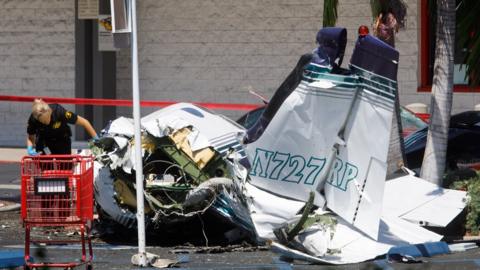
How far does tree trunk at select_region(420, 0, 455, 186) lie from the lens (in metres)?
11.6

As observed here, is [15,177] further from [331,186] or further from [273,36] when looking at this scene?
[331,186]

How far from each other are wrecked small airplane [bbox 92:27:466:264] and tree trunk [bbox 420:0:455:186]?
52 cm

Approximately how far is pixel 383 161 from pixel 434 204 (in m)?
1.25

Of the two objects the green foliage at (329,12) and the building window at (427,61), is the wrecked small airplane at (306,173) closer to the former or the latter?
the green foliage at (329,12)

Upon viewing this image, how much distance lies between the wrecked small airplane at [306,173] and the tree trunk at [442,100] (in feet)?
1.69

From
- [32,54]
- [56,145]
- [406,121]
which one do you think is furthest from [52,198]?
[32,54]

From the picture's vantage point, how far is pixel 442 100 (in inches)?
458

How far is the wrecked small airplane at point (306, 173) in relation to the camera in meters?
9.88

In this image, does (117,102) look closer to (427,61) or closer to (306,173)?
(427,61)

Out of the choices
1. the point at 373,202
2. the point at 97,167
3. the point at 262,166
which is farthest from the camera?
the point at 97,167

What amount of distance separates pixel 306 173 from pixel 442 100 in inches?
87.3

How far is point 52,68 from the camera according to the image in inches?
778

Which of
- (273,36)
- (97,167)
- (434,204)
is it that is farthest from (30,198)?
(273,36)

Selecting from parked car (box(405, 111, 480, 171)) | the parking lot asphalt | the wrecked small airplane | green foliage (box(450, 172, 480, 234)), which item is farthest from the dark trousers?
green foliage (box(450, 172, 480, 234))
